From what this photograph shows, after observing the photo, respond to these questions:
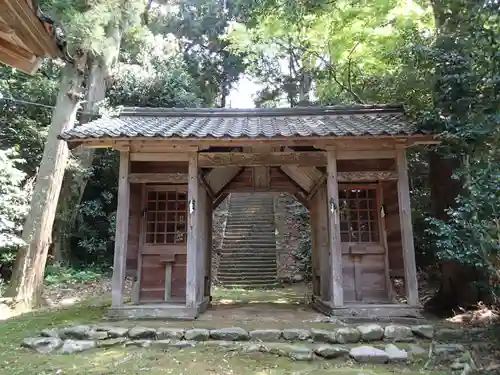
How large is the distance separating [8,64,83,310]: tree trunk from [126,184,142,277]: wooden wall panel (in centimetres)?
226

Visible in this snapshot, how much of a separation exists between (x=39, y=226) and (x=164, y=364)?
5258 mm

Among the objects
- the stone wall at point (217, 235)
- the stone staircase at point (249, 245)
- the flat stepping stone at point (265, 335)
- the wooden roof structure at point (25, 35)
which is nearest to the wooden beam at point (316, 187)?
the flat stepping stone at point (265, 335)

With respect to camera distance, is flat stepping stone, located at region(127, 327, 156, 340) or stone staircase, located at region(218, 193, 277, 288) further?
stone staircase, located at region(218, 193, 277, 288)

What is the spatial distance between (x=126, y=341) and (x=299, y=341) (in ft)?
7.97

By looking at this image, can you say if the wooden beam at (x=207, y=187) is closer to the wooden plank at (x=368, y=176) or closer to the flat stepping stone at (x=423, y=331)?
the wooden plank at (x=368, y=176)

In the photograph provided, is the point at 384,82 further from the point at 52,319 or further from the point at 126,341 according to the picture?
the point at 52,319

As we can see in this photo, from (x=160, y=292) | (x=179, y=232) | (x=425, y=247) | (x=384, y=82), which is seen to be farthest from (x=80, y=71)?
(x=425, y=247)

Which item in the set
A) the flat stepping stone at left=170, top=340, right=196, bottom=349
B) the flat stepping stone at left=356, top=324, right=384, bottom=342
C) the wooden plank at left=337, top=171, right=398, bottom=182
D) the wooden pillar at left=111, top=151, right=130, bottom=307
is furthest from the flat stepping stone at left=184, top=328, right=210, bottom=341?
the wooden plank at left=337, top=171, right=398, bottom=182

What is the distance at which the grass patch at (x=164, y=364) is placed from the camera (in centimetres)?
437

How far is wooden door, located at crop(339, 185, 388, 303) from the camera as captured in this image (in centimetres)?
742

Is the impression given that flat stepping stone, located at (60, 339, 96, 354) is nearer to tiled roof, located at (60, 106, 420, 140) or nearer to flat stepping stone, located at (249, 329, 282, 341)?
flat stepping stone, located at (249, 329, 282, 341)

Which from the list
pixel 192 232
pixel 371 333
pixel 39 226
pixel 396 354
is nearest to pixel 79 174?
pixel 39 226

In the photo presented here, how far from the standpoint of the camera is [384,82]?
33.3ft

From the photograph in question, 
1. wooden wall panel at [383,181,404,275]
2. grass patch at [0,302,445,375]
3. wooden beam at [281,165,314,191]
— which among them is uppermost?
wooden beam at [281,165,314,191]
